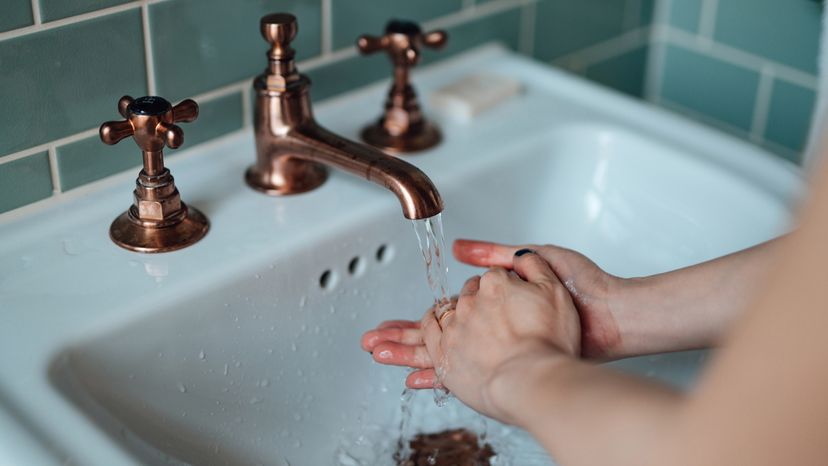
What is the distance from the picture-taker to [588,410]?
43 cm

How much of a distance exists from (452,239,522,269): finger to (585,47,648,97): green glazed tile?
1.48 feet

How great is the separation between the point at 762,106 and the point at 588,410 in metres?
0.67

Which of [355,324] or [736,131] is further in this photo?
[736,131]

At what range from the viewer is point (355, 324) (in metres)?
0.73

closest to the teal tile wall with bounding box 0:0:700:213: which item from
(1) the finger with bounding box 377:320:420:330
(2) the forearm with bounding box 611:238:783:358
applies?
(1) the finger with bounding box 377:320:420:330

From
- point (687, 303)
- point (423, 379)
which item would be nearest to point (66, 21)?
point (423, 379)

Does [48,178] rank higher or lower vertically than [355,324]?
higher

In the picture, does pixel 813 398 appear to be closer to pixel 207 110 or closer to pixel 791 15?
pixel 207 110

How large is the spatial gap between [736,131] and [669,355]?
40 cm

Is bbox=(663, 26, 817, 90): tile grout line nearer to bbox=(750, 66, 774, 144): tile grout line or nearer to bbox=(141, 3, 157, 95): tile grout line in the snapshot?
bbox=(750, 66, 774, 144): tile grout line

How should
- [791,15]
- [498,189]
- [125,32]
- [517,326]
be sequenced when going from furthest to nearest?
[791,15] → [498,189] → [125,32] → [517,326]

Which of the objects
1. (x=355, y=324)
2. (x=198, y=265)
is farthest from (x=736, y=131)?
(x=198, y=265)

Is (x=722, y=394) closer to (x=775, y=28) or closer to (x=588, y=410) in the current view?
(x=588, y=410)

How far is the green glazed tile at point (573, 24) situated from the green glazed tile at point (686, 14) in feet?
0.18
